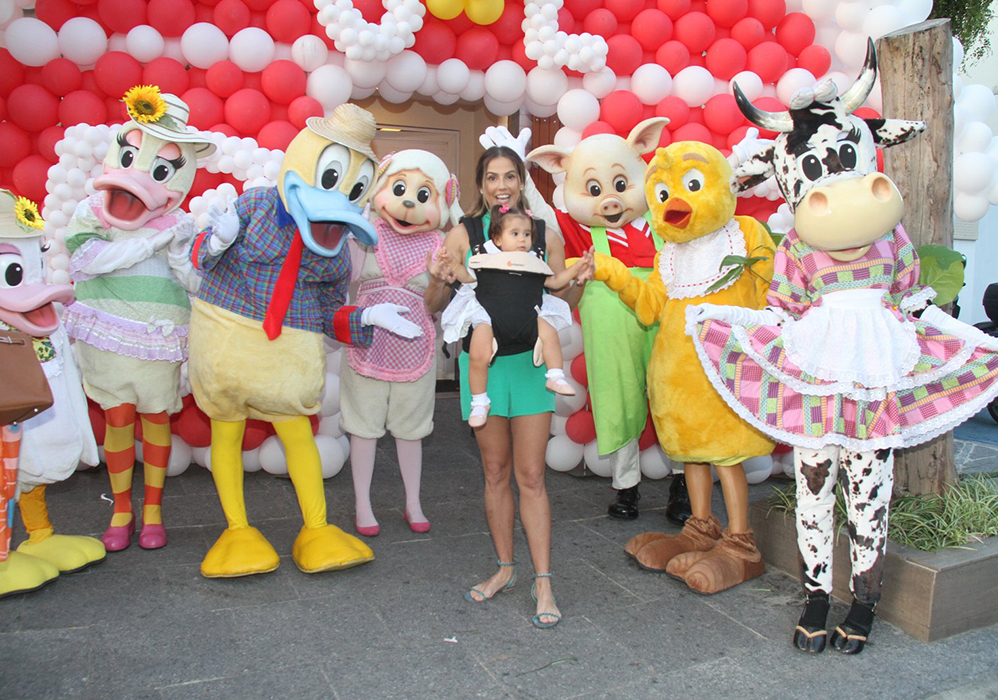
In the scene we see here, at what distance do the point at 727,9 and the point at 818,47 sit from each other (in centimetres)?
59

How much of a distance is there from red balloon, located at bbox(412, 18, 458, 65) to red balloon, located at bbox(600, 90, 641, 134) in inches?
37.8

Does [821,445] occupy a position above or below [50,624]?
above

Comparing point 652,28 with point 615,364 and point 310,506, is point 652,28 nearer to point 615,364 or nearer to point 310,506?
point 615,364

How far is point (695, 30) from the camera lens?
16.2ft

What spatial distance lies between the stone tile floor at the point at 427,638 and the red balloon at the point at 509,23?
287 cm

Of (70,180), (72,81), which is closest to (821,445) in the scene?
(70,180)

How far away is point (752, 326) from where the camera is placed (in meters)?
3.15

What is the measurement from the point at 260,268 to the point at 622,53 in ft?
8.46

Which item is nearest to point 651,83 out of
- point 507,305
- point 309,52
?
point 309,52

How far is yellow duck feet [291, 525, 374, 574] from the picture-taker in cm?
362

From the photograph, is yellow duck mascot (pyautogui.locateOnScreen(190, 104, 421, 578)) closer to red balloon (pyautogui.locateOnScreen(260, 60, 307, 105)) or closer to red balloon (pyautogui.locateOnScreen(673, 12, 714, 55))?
red balloon (pyautogui.locateOnScreen(260, 60, 307, 105))

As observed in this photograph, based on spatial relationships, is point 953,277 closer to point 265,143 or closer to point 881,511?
point 881,511

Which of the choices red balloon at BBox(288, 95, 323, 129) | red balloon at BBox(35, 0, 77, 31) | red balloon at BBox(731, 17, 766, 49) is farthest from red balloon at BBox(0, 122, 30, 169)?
red balloon at BBox(731, 17, 766, 49)

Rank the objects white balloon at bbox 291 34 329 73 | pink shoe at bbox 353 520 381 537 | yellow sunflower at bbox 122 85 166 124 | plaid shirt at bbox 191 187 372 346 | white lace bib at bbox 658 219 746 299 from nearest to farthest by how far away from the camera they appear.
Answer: plaid shirt at bbox 191 187 372 346 < white lace bib at bbox 658 219 746 299 < yellow sunflower at bbox 122 85 166 124 < pink shoe at bbox 353 520 381 537 < white balloon at bbox 291 34 329 73
